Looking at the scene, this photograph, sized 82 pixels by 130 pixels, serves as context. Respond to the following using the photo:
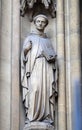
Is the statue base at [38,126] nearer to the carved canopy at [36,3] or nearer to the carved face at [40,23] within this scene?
the carved face at [40,23]

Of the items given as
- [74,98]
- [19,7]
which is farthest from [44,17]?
[74,98]

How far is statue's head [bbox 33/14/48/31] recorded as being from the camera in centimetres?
1041

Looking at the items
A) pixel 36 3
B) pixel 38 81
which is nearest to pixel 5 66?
pixel 38 81

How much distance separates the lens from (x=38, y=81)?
10.1 meters

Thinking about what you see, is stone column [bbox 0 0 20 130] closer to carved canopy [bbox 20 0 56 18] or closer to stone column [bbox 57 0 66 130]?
carved canopy [bbox 20 0 56 18]

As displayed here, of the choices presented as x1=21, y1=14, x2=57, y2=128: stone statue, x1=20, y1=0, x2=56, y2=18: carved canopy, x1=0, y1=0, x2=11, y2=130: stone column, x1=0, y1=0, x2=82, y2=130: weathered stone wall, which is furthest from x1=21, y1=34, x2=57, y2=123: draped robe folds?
x1=20, y1=0, x2=56, y2=18: carved canopy

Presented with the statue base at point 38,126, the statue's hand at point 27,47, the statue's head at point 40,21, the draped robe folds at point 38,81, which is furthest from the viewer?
the statue's head at point 40,21

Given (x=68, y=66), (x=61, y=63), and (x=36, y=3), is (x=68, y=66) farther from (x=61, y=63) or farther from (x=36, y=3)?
(x=36, y=3)

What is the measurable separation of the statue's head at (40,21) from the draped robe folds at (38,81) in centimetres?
19

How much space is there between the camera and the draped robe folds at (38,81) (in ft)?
32.8

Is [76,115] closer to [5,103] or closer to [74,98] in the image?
[74,98]

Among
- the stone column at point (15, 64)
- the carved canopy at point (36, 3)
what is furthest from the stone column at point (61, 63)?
the stone column at point (15, 64)

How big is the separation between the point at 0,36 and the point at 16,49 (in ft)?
1.08

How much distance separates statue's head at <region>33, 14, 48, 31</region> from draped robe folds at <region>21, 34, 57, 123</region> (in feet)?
0.62
